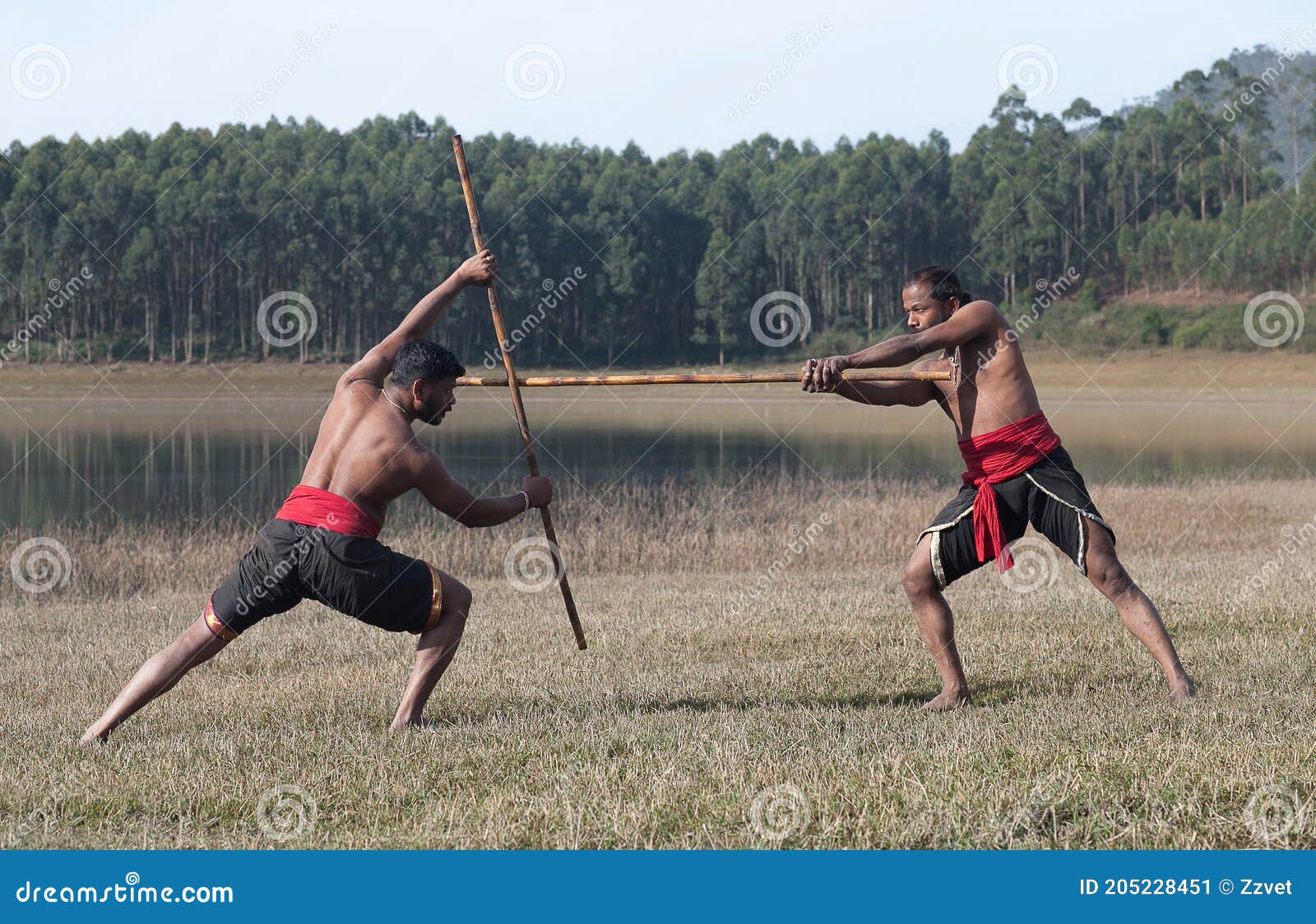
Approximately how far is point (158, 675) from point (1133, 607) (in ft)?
15.7

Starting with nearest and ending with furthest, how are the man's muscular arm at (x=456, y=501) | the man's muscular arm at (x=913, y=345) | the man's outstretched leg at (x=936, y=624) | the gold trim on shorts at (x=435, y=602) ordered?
the man's muscular arm at (x=456, y=501) → the gold trim on shorts at (x=435, y=602) → the man's muscular arm at (x=913, y=345) → the man's outstretched leg at (x=936, y=624)

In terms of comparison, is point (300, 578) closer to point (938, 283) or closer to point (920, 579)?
point (920, 579)

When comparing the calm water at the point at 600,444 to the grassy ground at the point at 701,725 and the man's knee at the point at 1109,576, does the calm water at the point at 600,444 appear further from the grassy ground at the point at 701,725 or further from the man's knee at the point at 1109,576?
the man's knee at the point at 1109,576

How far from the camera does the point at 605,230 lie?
278 feet

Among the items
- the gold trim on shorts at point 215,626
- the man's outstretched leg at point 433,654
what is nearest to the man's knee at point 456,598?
the man's outstretched leg at point 433,654

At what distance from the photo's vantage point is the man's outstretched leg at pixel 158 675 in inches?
242

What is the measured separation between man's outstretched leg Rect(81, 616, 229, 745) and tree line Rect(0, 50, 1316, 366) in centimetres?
5947

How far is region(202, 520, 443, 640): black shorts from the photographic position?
617cm

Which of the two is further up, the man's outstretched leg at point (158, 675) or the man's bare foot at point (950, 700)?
the man's outstretched leg at point (158, 675)

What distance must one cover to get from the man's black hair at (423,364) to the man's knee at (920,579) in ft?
8.60

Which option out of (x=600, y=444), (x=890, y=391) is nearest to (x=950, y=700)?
(x=890, y=391)

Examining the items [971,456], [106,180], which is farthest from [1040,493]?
[106,180]

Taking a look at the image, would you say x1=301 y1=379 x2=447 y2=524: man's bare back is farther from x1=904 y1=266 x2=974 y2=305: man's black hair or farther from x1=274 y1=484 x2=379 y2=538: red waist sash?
x1=904 y1=266 x2=974 y2=305: man's black hair

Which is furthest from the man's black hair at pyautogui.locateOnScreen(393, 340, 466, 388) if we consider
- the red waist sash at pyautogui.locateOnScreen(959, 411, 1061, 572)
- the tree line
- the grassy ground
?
the tree line
